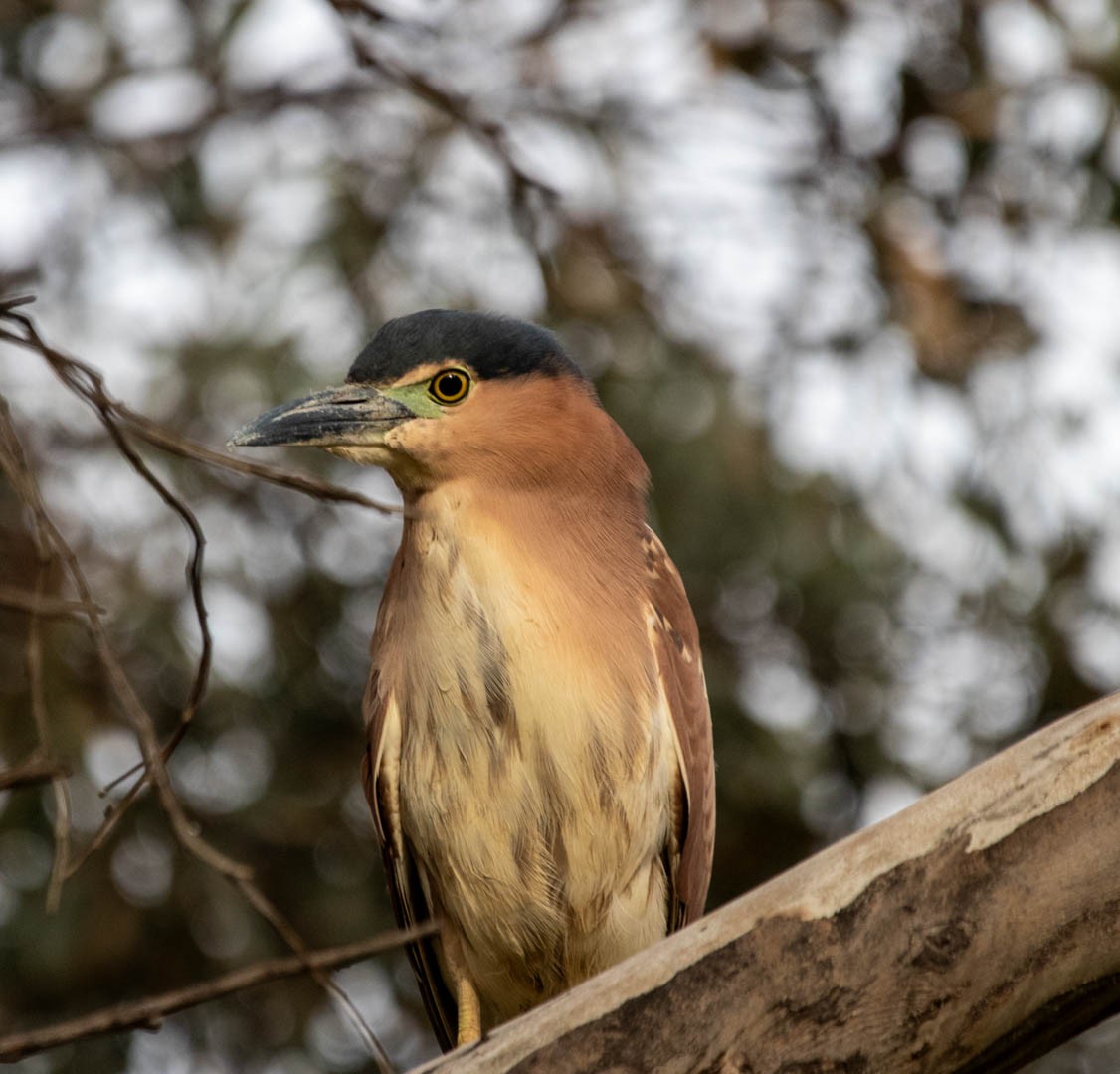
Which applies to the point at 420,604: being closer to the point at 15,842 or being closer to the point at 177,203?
the point at 15,842

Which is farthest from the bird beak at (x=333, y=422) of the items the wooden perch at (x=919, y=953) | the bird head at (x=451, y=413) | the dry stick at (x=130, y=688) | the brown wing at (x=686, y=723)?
the wooden perch at (x=919, y=953)

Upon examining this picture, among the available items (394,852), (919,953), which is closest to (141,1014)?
(919,953)

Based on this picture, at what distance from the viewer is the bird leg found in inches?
105

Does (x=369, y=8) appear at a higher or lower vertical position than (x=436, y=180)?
higher

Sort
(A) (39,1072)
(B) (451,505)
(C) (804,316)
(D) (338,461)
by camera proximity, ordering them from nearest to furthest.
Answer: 1. (B) (451,505)
2. (A) (39,1072)
3. (D) (338,461)
4. (C) (804,316)

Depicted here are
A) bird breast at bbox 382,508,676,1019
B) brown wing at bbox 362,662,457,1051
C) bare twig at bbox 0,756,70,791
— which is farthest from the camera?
brown wing at bbox 362,662,457,1051

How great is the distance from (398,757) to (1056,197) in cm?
322

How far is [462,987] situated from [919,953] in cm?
121

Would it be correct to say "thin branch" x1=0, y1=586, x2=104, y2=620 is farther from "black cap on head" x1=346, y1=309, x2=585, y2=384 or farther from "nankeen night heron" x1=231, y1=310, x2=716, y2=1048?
"black cap on head" x1=346, y1=309, x2=585, y2=384

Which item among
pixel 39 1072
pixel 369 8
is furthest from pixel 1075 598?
pixel 39 1072

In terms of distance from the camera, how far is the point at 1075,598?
4.71 m

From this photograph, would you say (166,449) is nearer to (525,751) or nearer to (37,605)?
(37,605)

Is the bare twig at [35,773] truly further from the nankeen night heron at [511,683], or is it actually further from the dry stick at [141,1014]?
the nankeen night heron at [511,683]

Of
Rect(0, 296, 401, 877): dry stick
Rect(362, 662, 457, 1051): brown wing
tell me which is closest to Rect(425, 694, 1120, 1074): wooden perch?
Rect(0, 296, 401, 877): dry stick
